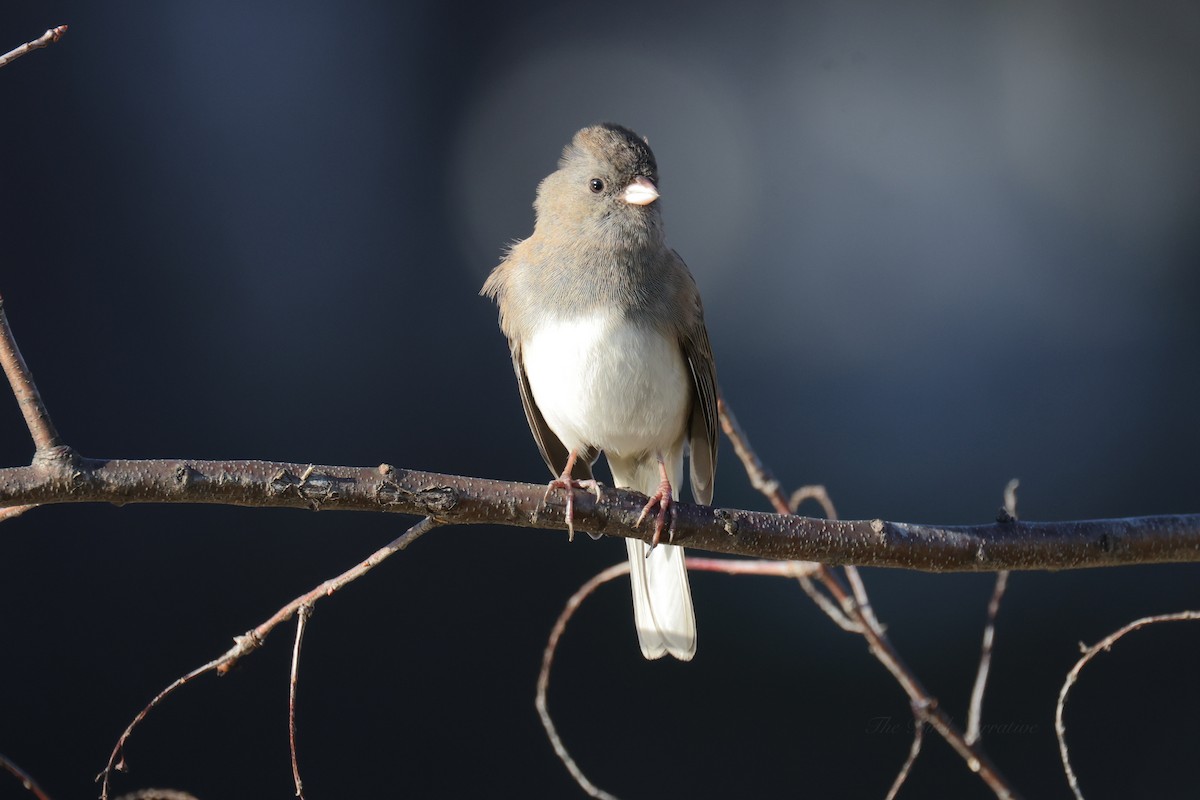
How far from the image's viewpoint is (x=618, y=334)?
2.45 meters

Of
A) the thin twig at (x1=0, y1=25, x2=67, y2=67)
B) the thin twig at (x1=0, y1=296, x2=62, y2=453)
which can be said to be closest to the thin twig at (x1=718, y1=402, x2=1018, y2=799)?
the thin twig at (x1=0, y1=296, x2=62, y2=453)

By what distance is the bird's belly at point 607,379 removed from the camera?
2.46 metres

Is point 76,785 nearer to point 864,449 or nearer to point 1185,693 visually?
point 864,449

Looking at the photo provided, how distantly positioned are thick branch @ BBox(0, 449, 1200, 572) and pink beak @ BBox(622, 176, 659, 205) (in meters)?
0.80

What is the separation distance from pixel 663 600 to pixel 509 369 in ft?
4.98

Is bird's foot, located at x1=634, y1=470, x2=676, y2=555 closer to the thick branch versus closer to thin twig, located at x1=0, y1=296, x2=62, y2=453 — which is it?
the thick branch

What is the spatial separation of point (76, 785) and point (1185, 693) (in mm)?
3476

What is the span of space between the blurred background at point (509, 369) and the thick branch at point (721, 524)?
1396 millimetres

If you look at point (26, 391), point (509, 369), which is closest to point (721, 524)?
point (26, 391)

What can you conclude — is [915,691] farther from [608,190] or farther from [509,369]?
[509,369]

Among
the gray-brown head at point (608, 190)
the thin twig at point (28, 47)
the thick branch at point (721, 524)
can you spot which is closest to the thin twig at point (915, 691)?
the thick branch at point (721, 524)

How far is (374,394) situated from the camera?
3.90 meters

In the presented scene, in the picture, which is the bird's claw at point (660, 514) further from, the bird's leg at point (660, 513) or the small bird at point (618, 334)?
the small bird at point (618, 334)

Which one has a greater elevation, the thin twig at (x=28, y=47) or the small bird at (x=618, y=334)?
the thin twig at (x=28, y=47)
